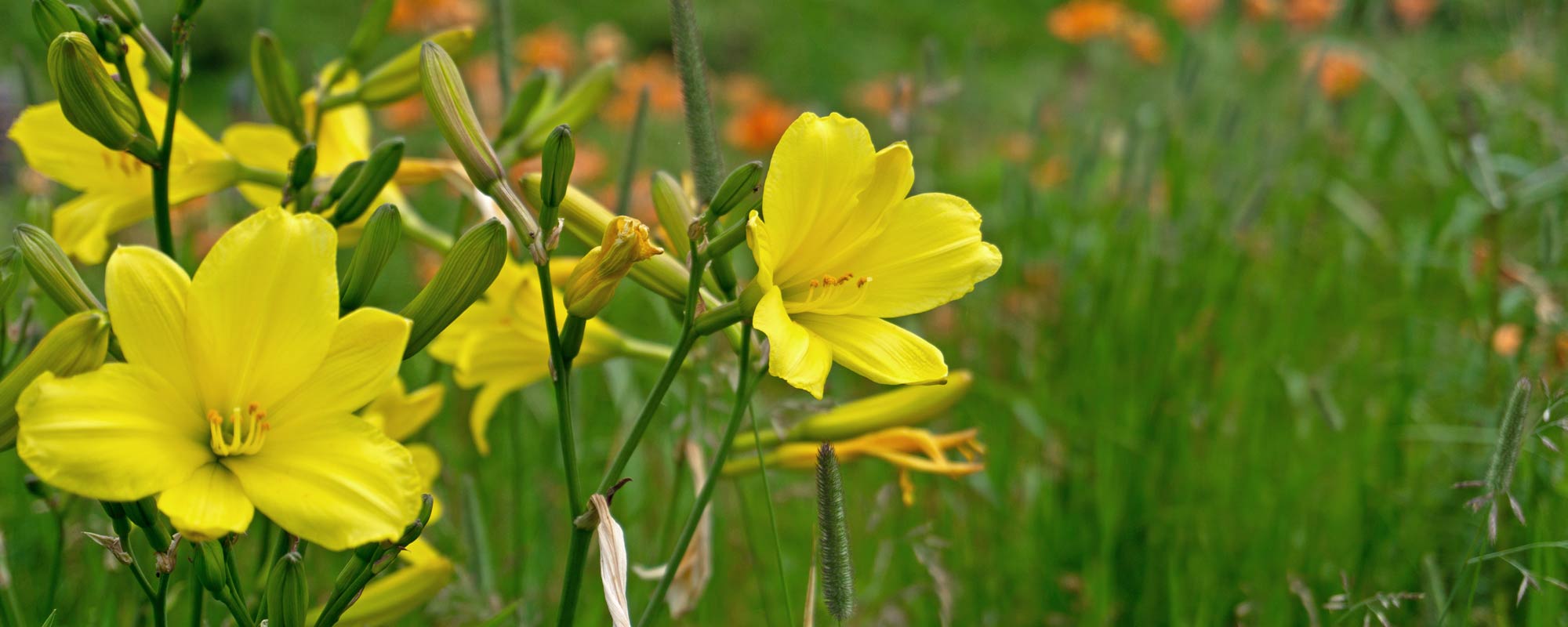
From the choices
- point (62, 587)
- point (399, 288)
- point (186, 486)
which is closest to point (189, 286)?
point (186, 486)

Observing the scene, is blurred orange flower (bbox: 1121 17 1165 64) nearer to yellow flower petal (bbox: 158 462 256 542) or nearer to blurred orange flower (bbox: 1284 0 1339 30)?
blurred orange flower (bbox: 1284 0 1339 30)

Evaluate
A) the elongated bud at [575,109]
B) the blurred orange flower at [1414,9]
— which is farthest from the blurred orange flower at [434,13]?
the blurred orange flower at [1414,9]

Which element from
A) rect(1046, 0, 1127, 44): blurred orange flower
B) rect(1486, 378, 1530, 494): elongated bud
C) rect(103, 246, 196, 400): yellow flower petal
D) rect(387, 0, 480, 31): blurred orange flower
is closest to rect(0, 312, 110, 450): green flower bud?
rect(103, 246, 196, 400): yellow flower petal

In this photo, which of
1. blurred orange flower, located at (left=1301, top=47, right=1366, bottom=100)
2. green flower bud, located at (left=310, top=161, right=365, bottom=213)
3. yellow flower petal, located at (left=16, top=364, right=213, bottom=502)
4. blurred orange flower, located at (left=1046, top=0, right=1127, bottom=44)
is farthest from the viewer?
blurred orange flower, located at (left=1301, top=47, right=1366, bottom=100)

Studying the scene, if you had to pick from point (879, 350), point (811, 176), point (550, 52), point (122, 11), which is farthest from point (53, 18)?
point (550, 52)

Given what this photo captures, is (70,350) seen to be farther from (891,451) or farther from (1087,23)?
(1087,23)

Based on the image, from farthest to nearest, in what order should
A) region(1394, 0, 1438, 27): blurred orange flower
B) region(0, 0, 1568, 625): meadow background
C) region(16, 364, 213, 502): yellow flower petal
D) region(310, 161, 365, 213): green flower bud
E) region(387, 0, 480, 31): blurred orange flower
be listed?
region(1394, 0, 1438, 27): blurred orange flower
region(387, 0, 480, 31): blurred orange flower
region(0, 0, 1568, 625): meadow background
region(310, 161, 365, 213): green flower bud
region(16, 364, 213, 502): yellow flower petal
